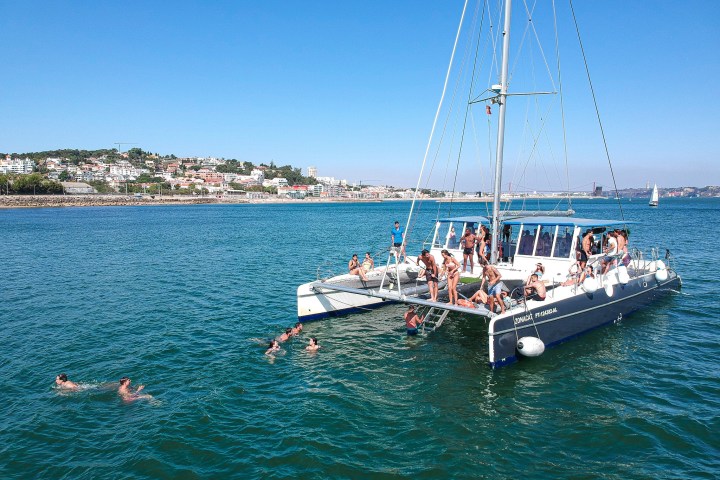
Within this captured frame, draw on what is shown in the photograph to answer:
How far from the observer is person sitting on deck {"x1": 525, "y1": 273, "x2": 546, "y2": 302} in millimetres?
13234

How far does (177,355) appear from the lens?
13805mm

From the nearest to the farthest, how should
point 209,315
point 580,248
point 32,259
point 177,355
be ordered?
point 177,355 < point 580,248 < point 209,315 < point 32,259

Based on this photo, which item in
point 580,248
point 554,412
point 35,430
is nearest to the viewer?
point 35,430

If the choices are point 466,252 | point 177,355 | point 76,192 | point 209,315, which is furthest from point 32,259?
point 76,192

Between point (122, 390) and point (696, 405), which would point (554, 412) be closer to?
point (696, 405)

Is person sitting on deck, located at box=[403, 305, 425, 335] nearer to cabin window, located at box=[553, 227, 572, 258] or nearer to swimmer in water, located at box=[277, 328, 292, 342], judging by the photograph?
swimmer in water, located at box=[277, 328, 292, 342]

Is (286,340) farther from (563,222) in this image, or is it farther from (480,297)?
(563,222)

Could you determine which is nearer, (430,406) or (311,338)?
(430,406)

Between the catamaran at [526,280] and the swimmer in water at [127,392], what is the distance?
647cm

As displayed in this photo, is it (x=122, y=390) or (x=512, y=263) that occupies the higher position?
(x=512, y=263)

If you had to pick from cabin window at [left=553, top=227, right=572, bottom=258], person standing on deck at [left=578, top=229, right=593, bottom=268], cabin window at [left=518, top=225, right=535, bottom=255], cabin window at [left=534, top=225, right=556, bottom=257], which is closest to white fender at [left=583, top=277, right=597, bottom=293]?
person standing on deck at [left=578, top=229, right=593, bottom=268]

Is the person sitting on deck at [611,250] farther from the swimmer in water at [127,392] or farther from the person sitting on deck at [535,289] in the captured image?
the swimmer in water at [127,392]

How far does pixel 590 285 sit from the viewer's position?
14.6 metres

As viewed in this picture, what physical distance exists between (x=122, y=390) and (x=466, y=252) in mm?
12375
